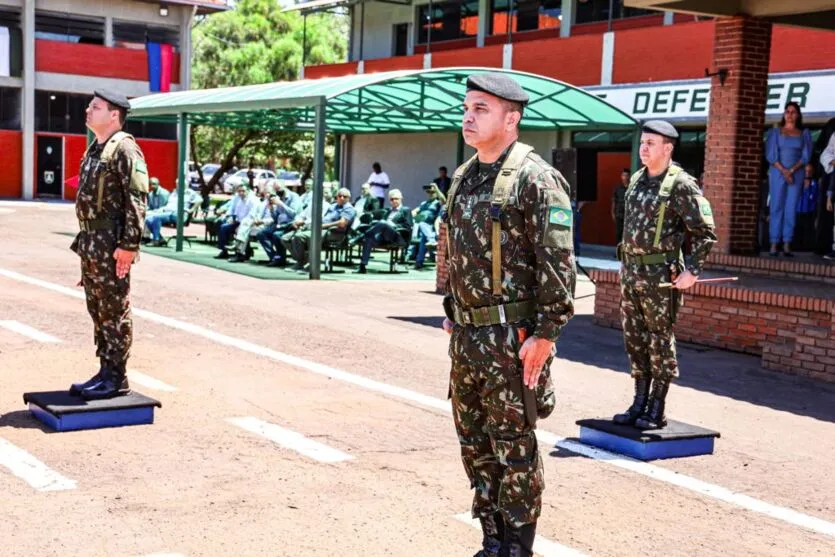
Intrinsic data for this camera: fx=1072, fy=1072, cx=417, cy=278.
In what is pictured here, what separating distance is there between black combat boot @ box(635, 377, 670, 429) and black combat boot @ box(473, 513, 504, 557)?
8.54 feet

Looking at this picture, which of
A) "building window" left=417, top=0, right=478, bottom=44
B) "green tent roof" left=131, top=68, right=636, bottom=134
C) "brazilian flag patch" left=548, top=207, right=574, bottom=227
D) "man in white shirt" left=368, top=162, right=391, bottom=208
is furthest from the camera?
"building window" left=417, top=0, right=478, bottom=44

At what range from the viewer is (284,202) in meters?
19.4

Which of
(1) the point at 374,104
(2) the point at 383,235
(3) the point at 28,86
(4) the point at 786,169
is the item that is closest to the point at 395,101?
(1) the point at 374,104

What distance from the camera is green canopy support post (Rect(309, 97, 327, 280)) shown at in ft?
53.4

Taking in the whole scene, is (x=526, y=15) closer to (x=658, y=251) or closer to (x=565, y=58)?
(x=565, y=58)

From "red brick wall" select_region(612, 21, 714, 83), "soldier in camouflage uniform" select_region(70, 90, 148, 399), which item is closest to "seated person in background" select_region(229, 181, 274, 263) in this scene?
"red brick wall" select_region(612, 21, 714, 83)

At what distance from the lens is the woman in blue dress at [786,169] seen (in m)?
13.0

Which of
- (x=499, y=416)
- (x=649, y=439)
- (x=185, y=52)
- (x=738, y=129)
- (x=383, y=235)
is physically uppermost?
(x=185, y=52)

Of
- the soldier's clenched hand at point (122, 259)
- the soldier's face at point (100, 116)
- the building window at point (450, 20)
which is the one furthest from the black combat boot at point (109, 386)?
the building window at point (450, 20)

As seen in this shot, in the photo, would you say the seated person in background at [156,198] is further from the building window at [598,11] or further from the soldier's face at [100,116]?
the soldier's face at [100,116]

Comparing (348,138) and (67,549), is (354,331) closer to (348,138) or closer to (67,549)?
(67,549)

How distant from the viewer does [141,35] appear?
41.3 meters

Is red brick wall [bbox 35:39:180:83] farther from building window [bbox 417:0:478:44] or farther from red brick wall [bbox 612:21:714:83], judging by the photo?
red brick wall [bbox 612:21:714:83]

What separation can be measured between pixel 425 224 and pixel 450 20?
14.7 m
